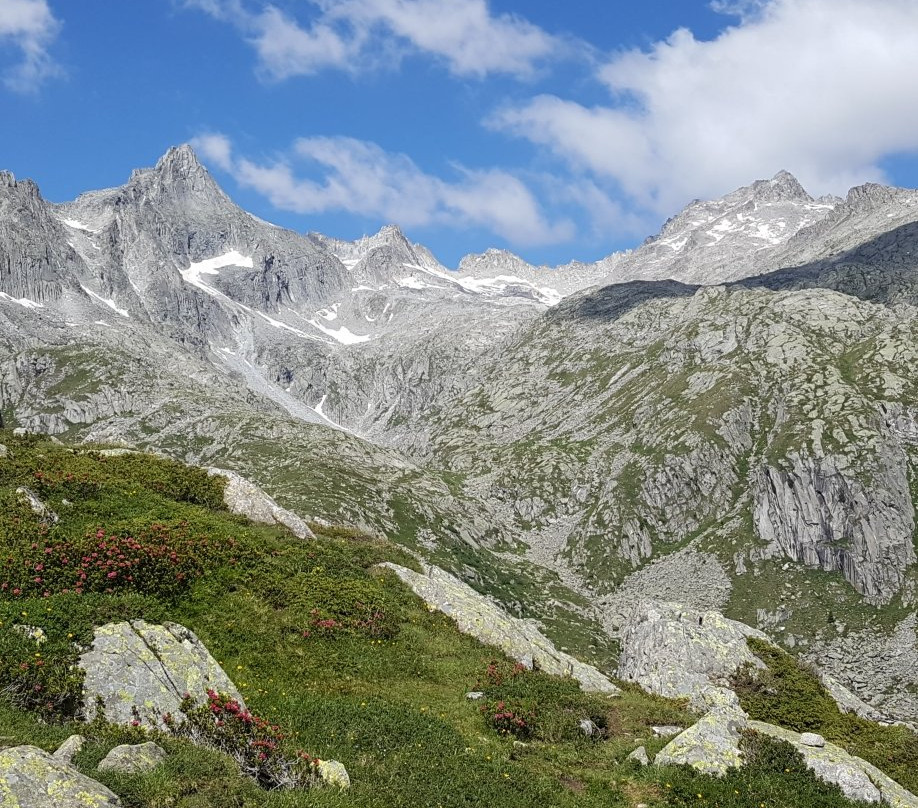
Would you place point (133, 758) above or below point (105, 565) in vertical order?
below

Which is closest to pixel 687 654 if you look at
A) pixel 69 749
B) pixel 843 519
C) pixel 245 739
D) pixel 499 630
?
pixel 499 630

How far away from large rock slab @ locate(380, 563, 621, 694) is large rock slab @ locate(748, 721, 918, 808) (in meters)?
9.02

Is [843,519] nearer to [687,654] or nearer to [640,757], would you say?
[687,654]

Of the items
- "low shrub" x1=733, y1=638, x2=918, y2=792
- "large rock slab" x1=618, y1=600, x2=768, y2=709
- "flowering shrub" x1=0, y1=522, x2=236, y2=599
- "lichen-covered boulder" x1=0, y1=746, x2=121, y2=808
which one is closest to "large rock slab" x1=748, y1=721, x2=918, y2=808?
"low shrub" x1=733, y1=638, x2=918, y2=792

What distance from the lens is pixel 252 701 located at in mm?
19906

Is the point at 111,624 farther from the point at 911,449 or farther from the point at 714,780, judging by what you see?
the point at 911,449

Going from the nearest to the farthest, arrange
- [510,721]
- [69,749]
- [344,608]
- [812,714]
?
[69,749] → [510,721] → [344,608] → [812,714]

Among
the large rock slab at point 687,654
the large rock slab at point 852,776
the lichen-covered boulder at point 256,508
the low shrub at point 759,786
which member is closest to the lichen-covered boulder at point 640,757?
the low shrub at point 759,786

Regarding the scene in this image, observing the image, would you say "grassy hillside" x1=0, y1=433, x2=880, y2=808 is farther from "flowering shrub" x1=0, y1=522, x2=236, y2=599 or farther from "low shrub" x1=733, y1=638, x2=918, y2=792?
"low shrub" x1=733, y1=638, x2=918, y2=792

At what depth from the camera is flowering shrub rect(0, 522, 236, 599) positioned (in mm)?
21359

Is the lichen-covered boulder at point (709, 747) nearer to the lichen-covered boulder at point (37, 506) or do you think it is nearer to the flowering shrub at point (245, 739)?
the flowering shrub at point (245, 739)

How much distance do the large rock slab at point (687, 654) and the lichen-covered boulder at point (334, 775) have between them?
→ 17.7 meters

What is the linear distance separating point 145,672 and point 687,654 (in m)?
25.8

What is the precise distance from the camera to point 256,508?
119 feet
